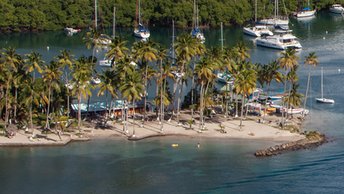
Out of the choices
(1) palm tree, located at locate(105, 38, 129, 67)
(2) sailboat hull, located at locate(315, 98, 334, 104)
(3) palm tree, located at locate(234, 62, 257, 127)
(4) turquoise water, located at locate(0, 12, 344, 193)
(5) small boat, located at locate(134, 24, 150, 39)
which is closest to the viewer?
(4) turquoise water, located at locate(0, 12, 344, 193)

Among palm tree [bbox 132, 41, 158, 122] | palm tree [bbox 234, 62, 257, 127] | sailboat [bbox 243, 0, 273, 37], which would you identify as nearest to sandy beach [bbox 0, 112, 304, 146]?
palm tree [bbox 234, 62, 257, 127]

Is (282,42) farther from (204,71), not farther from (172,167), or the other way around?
(172,167)

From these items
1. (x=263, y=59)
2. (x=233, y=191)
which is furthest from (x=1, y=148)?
(x=263, y=59)

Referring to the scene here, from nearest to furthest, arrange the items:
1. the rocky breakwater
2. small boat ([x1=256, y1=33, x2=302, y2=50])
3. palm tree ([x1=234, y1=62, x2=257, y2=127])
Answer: the rocky breakwater
palm tree ([x1=234, y1=62, x2=257, y2=127])
small boat ([x1=256, y1=33, x2=302, y2=50])

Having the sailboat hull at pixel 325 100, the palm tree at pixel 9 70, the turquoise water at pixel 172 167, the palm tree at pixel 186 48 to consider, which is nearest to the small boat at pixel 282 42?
the sailboat hull at pixel 325 100

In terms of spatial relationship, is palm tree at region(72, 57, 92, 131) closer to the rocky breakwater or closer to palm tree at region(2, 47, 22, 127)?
palm tree at region(2, 47, 22, 127)

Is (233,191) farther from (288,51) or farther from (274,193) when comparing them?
(288,51)

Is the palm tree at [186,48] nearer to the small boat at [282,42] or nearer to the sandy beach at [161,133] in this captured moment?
the sandy beach at [161,133]
